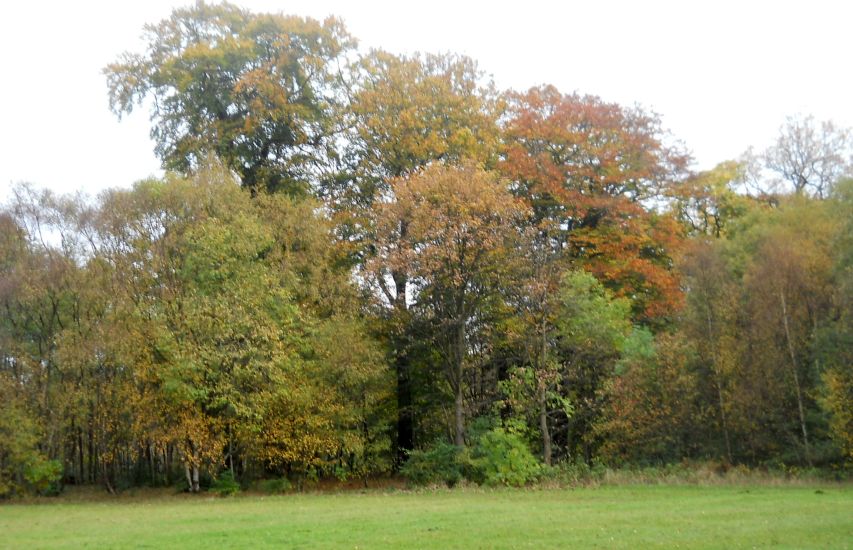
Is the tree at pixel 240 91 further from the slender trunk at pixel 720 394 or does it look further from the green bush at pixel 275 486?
the slender trunk at pixel 720 394

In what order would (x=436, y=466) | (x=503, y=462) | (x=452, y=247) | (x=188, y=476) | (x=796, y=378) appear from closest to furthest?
(x=796, y=378) → (x=503, y=462) → (x=452, y=247) → (x=436, y=466) → (x=188, y=476)

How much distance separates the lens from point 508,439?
30.3 metres

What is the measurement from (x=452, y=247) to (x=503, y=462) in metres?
8.33

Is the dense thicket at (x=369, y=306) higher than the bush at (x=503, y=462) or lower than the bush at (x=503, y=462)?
higher

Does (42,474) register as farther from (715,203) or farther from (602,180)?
(715,203)

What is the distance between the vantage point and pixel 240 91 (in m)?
38.3

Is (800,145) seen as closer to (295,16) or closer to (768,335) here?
(768,335)

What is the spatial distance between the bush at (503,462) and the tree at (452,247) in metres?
1.79

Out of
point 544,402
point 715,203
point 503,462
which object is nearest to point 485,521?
point 503,462

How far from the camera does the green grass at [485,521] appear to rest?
14766 mm

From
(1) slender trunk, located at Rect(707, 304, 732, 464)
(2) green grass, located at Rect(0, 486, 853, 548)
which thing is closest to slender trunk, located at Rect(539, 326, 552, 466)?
(2) green grass, located at Rect(0, 486, 853, 548)

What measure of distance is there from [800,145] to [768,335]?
21315mm

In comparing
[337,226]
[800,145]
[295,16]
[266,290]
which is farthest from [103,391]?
[800,145]

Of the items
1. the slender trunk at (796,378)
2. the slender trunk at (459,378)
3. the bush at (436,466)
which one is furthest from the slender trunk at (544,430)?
the slender trunk at (796,378)
